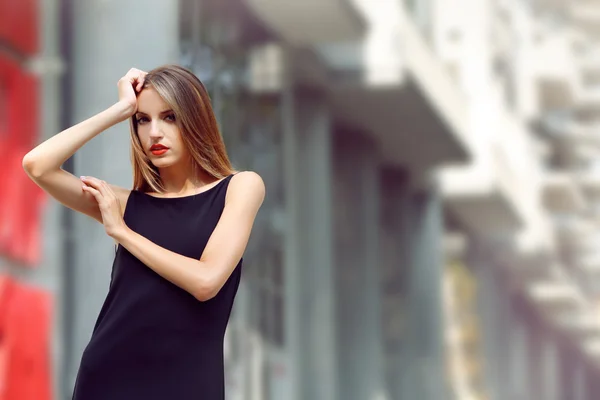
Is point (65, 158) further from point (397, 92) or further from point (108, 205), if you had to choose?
point (397, 92)

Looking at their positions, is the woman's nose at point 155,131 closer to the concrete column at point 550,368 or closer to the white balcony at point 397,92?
the white balcony at point 397,92

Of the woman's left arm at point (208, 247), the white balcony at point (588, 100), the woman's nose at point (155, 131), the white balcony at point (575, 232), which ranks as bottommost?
the woman's left arm at point (208, 247)

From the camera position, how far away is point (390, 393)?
62.5 ft

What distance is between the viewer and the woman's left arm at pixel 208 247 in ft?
8.66

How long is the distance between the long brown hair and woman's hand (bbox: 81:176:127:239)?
0.08 metres

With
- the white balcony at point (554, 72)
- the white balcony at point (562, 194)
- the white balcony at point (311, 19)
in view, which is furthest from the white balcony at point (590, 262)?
the white balcony at point (311, 19)

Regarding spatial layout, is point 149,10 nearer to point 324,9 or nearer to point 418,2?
point 324,9

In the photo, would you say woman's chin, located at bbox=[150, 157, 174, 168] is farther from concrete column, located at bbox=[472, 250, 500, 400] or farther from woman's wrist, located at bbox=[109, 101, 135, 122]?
concrete column, located at bbox=[472, 250, 500, 400]

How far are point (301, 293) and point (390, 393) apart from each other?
5.55 metres

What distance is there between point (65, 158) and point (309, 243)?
1164cm

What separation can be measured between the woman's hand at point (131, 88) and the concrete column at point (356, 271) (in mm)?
13595

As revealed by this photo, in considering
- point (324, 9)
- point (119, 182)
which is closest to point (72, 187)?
point (119, 182)

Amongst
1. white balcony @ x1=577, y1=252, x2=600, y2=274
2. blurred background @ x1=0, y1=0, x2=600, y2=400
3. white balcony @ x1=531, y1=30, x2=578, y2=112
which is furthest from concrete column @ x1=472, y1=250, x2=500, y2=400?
white balcony @ x1=577, y1=252, x2=600, y2=274

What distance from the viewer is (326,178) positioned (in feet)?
48.4
